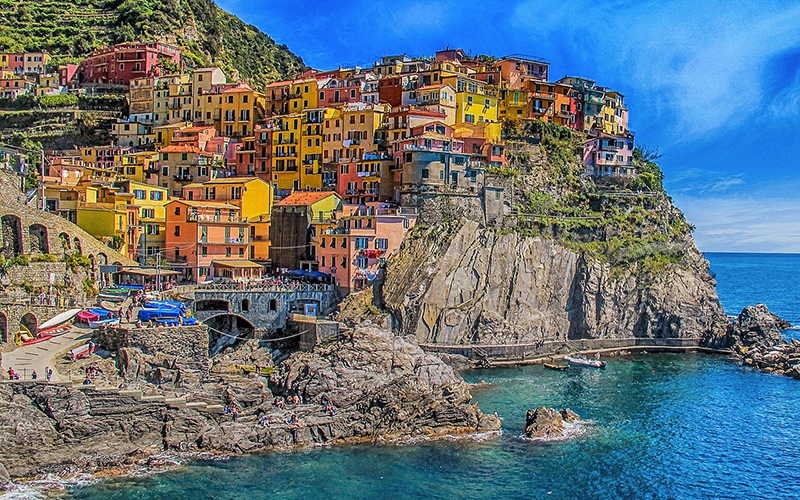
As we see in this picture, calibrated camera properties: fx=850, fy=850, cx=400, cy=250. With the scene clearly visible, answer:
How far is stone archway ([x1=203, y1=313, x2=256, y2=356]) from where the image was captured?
59.2 metres

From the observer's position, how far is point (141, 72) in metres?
101

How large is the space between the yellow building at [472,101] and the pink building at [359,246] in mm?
20166

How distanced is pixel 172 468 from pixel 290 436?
6.57m

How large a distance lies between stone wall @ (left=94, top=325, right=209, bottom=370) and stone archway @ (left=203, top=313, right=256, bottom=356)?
21.7ft

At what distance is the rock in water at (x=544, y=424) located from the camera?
46.8m

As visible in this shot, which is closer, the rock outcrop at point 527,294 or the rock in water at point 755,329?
the rock outcrop at point 527,294

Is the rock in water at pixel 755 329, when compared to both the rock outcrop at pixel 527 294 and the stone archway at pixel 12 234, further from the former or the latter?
the stone archway at pixel 12 234

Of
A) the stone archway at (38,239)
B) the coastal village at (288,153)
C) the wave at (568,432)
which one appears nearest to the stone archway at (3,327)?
the stone archway at (38,239)

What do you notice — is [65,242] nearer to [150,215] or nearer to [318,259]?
[150,215]

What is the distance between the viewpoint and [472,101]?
83.4m

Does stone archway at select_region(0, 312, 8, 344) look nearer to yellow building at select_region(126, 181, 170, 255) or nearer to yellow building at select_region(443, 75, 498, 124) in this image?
yellow building at select_region(126, 181, 170, 255)

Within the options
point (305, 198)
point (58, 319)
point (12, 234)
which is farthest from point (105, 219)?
point (58, 319)

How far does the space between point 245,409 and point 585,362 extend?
98.1ft

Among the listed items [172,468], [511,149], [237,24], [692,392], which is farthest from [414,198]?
[237,24]
